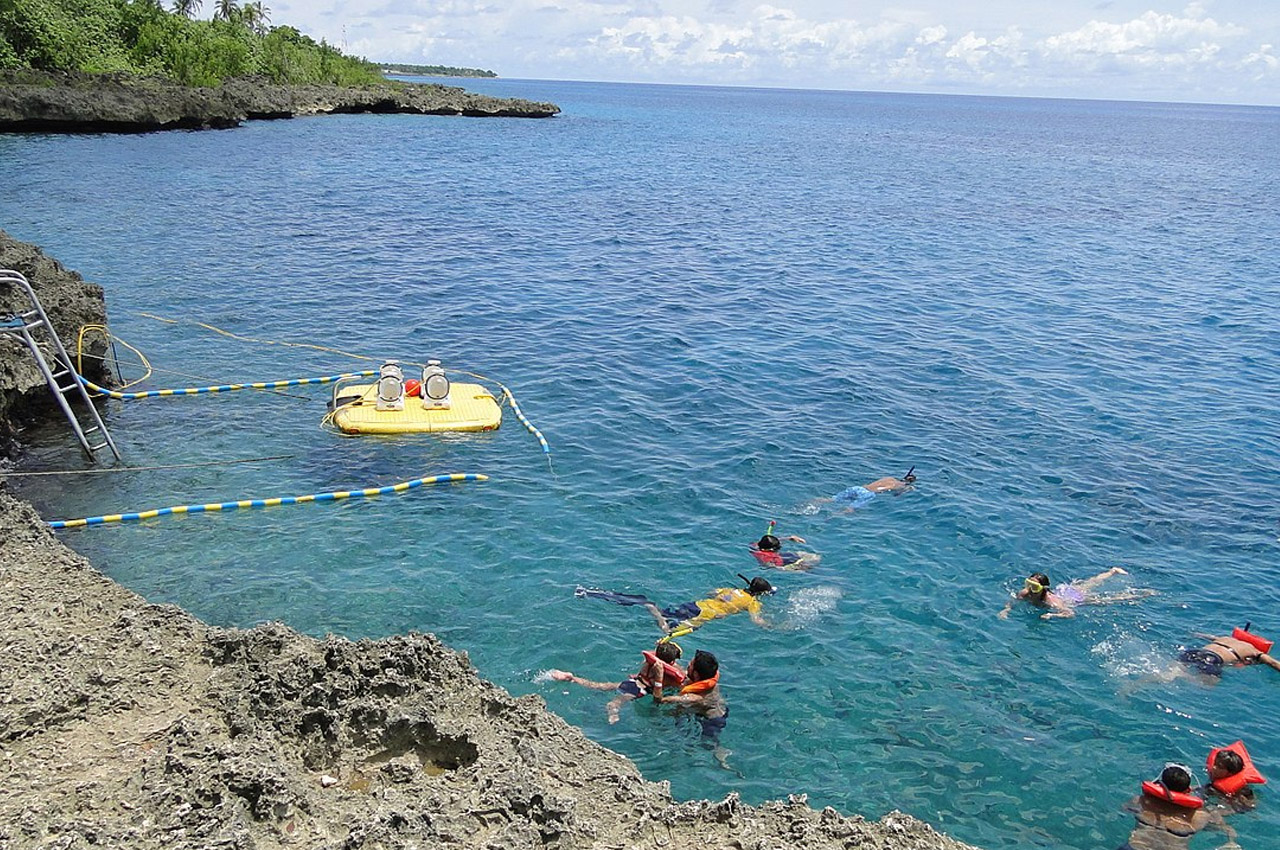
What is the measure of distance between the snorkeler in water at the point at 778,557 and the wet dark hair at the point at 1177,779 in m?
5.89

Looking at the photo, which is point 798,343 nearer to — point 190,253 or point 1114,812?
point 1114,812

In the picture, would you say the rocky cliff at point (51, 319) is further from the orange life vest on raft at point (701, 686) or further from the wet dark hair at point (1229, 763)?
the wet dark hair at point (1229, 763)

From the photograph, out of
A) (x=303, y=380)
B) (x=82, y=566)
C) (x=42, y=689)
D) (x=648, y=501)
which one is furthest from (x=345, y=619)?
(x=303, y=380)

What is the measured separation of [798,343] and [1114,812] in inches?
735

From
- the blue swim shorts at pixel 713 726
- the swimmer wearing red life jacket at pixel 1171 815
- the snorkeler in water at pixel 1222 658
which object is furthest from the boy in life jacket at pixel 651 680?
the snorkeler in water at pixel 1222 658

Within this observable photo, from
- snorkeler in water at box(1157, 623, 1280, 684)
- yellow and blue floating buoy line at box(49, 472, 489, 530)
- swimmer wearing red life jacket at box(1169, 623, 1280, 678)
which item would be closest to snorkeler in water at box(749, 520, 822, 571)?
snorkeler in water at box(1157, 623, 1280, 684)

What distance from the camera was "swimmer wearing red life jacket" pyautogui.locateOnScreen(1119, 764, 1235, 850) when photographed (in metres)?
10.1

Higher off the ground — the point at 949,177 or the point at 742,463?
the point at 949,177

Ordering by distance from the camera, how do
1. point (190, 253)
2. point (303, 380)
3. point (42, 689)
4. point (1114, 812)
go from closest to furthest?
point (42, 689) → point (1114, 812) → point (303, 380) → point (190, 253)

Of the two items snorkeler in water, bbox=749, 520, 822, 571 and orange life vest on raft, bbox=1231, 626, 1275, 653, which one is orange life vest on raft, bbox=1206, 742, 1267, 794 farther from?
snorkeler in water, bbox=749, 520, 822, 571

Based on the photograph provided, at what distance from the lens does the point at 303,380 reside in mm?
22156

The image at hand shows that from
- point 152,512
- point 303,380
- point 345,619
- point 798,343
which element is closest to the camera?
point 345,619

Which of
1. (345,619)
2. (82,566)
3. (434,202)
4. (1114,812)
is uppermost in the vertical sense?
(434,202)

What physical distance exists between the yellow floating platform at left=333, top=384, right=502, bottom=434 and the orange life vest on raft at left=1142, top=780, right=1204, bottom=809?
13.5 m
